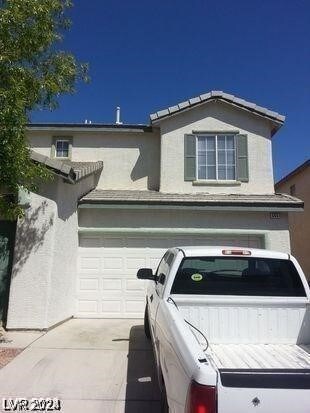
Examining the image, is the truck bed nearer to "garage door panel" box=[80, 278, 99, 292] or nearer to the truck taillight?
the truck taillight

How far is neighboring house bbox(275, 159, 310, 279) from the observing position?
58.0ft

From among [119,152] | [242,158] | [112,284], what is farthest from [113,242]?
[242,158]

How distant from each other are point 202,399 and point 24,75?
21.7ft

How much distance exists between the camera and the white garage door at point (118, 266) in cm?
1117

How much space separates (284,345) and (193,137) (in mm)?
9845

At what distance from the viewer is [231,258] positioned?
16.1ft

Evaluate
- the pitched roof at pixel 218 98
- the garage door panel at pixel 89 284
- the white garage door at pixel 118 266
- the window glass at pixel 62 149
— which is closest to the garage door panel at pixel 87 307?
the white garage door at pixel 118 266

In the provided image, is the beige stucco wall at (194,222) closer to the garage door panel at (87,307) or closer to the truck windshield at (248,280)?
the garage door panel at (87,307)

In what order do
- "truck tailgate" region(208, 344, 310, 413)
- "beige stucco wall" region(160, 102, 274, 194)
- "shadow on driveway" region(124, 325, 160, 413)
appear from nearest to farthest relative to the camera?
"truck tailgate" region(208, 344, 310, 413)
"shadow on driveway" region(124, 325, 160, 413)
"beige stucco wall" region(160, 102, 274, 194)

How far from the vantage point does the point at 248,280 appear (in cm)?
485

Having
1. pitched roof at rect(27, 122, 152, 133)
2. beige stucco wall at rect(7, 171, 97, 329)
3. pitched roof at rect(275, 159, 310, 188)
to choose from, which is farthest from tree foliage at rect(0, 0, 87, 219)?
pitched roof at rect(275, 159, 310, 188)
